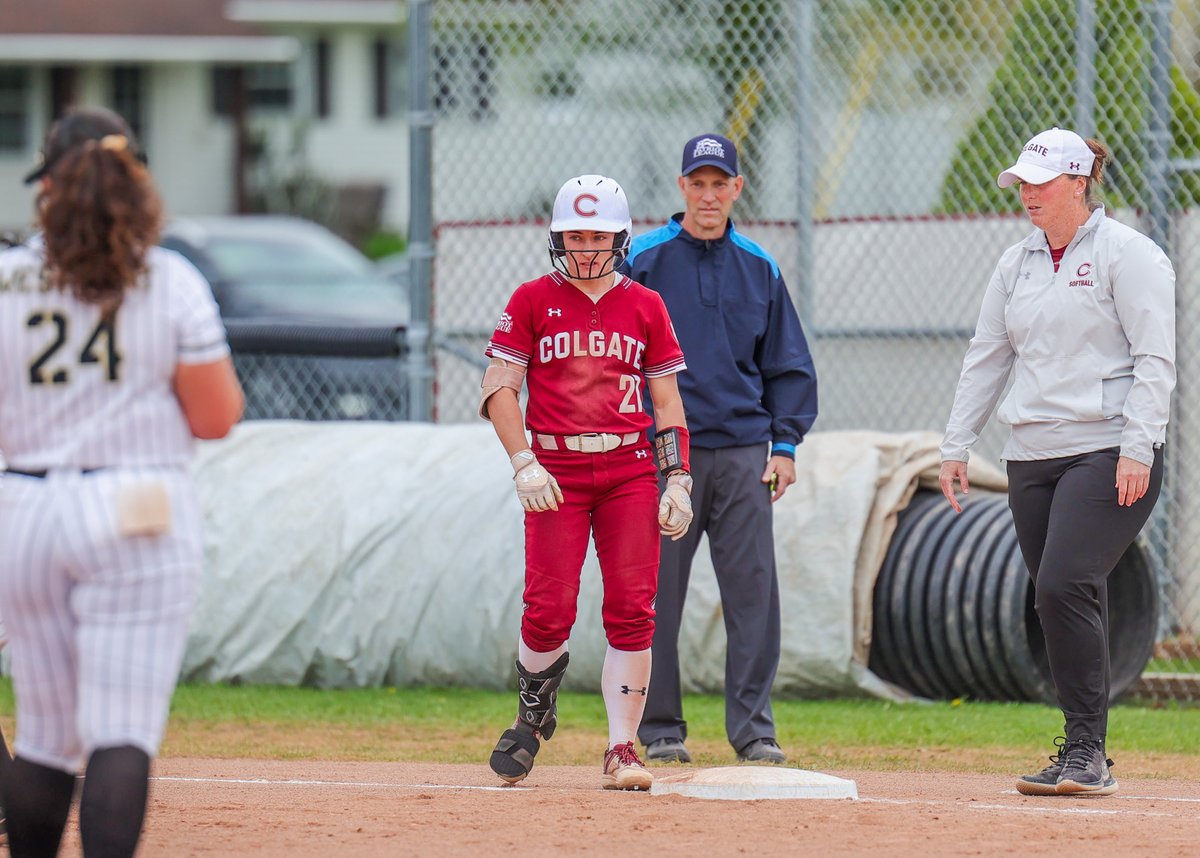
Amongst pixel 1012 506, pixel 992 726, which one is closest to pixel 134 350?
pixel 1012 506

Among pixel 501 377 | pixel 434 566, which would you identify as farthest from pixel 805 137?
pixel 501 377

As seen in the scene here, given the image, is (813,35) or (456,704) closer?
(456,704)

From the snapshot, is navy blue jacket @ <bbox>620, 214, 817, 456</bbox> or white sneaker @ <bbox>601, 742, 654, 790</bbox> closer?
white sneaker @ <bbox>601, 742, 654, 790</bbox>

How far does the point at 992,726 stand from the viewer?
7965 mm

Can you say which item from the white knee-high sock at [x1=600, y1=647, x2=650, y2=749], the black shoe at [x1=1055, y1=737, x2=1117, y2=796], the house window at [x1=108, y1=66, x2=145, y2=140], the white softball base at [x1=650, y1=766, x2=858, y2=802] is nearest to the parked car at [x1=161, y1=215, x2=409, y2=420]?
the white knee-high sock at [x1=600, y1=647, x2=650, y2=749]

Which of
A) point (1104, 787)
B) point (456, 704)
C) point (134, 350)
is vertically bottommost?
point (456, 704)

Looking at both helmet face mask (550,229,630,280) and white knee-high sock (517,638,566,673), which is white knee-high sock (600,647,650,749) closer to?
white knee-high sock (517,638,566,673)

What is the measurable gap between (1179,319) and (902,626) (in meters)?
2.45

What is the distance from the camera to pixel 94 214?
3867 mm

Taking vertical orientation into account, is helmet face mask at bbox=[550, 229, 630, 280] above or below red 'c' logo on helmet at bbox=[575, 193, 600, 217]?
below

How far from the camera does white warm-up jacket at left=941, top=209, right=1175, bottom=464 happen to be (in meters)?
5.79

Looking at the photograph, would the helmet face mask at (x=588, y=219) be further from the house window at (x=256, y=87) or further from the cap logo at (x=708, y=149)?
the house window at (x=256, y=87)

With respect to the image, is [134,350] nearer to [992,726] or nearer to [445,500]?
[992,726]

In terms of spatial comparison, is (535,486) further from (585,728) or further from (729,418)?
(585,728)
